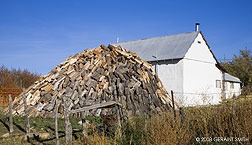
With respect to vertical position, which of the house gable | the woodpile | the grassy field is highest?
the house gable

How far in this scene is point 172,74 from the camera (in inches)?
803

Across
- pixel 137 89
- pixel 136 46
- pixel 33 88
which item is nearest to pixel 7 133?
pixel 33 88

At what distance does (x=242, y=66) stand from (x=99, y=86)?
32.4 metres

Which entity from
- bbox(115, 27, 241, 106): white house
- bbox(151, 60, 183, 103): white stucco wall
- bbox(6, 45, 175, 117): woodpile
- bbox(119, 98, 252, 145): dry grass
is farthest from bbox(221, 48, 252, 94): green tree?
bbox(119, 98, 252, 145): dry grass

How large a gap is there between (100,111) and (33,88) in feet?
14.6

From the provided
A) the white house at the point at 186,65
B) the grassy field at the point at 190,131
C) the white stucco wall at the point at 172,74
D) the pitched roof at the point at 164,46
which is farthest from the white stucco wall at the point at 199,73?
the grassy field at the point at 190,131

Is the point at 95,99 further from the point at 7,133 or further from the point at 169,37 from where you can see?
the point at 169,37

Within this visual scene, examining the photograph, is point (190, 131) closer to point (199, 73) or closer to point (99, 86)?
point (99, 86)

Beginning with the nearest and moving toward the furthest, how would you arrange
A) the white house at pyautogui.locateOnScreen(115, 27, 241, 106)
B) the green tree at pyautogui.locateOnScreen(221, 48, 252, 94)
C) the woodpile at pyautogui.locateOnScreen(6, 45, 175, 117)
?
the woodpile at pyautogui.locateOnScreen(6, 45, 175, 117)
the white house at pyautogui.locateOnScreen(115, 27, 241, 106)
the green tree at pyautogui.locateOnScreen(221, 48, 252, 94)

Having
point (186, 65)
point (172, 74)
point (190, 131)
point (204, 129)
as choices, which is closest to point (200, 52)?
point (186, 65)

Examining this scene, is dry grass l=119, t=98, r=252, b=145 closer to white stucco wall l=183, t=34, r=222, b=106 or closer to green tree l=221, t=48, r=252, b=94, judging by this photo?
white stucco wall l=183, t=34, r=222, b=106

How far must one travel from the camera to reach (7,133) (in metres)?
8.62

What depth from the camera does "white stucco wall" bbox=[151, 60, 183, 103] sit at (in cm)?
2000

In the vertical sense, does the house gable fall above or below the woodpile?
above
